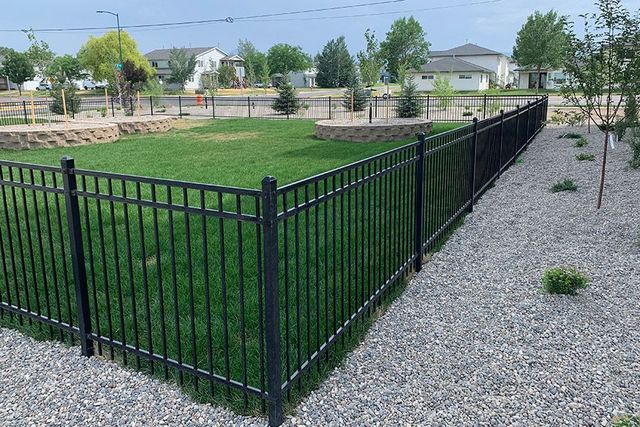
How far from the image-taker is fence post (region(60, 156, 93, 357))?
367cm

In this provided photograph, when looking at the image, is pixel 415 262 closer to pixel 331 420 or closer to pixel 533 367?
pixel 533 367

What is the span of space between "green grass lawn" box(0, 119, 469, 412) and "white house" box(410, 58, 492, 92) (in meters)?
58.4

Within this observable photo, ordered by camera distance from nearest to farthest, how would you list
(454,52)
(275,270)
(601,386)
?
(275,270) < (601,386) < (454,52)

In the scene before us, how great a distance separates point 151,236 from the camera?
21.6ft

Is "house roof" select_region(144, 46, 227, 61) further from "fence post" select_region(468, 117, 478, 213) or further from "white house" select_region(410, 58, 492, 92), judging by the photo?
"fence post" select_region(468, 117, 478, 213)

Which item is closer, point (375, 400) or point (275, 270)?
point (275, 270)

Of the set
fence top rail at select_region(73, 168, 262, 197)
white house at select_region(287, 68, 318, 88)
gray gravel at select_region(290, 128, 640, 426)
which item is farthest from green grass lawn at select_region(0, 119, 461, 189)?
white house at select_region(287, 68, 318, 88)

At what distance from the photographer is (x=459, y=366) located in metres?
3.84

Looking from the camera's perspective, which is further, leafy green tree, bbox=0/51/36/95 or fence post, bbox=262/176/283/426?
leafy green tree, bbox=0/51/36/95

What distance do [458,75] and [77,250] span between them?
2798 inches

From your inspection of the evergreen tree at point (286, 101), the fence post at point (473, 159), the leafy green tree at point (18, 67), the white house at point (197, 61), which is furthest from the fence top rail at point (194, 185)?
the white house at point (197, 61)

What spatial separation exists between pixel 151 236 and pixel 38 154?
9761mm

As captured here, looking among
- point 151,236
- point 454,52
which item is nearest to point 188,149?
point 151,236

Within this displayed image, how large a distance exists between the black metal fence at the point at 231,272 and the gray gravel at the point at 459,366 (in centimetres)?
21
